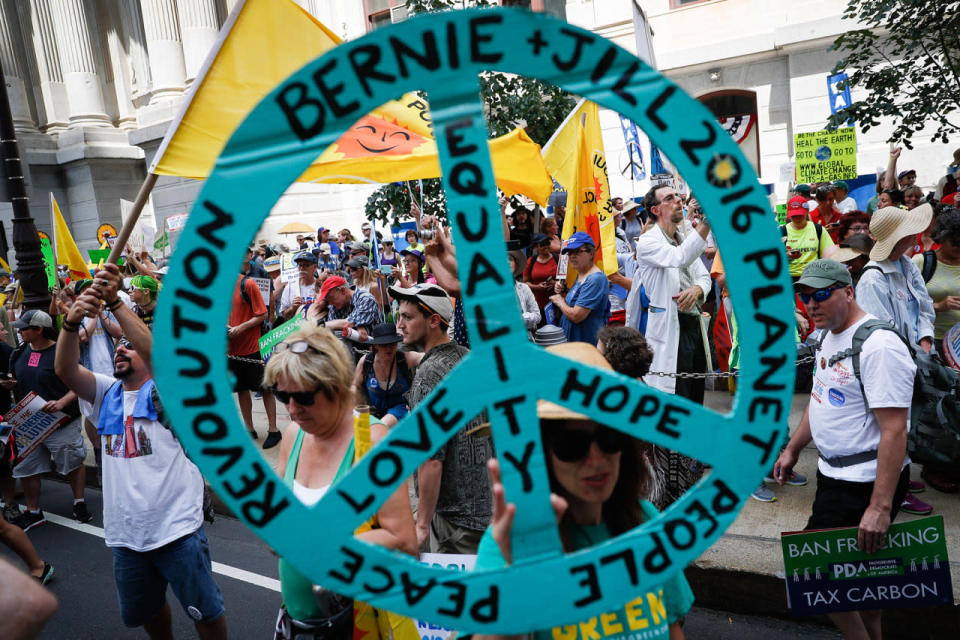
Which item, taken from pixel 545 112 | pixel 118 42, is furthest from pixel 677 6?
pixel 118 42

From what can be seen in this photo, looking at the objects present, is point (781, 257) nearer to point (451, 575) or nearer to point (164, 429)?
point (451, 575)

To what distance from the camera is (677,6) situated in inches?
597

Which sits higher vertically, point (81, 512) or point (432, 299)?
point (432, 299)

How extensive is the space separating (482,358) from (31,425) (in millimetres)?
6184

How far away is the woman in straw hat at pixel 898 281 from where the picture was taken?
161 inches

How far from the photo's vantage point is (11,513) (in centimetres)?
593

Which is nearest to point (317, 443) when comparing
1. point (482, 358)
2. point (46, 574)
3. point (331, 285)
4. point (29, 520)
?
point (482, 358)

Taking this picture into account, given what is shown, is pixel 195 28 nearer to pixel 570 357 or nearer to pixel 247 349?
pixel 247 349

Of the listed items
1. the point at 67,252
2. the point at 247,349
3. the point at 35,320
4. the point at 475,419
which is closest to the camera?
the point at 475,419

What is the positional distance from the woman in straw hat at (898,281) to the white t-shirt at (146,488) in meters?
4.06

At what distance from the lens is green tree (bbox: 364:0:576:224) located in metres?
9.46

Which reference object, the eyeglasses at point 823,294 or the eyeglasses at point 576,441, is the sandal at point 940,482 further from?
the eyeglasses at point 576,441

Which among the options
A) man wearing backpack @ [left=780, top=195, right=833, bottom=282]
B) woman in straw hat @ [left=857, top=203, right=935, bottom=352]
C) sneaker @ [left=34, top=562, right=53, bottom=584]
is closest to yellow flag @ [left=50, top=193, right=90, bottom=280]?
sneaker @ [left=34, top=562, right=53, bottom=584]

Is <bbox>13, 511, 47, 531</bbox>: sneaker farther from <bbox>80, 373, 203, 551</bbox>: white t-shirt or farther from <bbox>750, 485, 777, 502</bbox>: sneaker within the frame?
<bbox>750, 485, 777, 502</bbox>: sneaker
